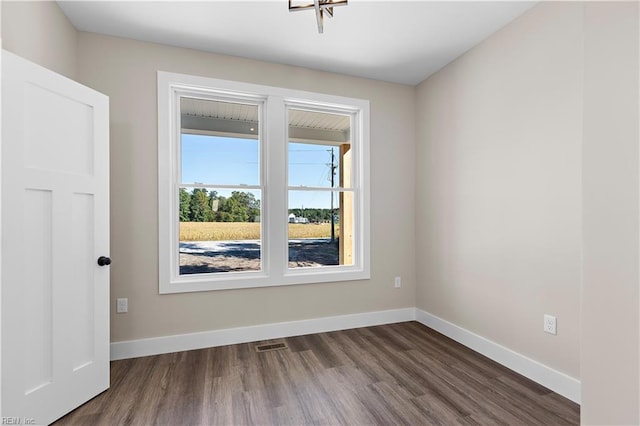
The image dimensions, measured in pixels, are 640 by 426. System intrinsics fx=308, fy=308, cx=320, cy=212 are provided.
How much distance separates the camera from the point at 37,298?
5.49 feet

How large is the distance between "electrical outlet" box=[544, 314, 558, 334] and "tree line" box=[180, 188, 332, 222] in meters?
2.27

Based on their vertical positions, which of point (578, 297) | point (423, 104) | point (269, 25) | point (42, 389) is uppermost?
point (269, 25)

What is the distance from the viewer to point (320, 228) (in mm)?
3342

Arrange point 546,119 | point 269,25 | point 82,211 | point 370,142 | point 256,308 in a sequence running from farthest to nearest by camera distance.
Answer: point 370,142 < point 256,308 < point 269,25 < point 546,119 < point 82,211

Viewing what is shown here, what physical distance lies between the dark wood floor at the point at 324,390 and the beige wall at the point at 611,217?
3.94ft

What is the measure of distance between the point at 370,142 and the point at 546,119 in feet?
5.21

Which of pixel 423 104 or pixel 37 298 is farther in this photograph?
pixel 423 104

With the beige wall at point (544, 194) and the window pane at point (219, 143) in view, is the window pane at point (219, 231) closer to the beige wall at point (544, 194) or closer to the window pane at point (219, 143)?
the window pane at point (219, 143)

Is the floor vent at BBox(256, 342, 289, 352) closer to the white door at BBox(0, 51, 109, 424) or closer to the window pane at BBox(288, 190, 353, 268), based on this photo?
the window pane at BBox(288, 190, 353, 268)

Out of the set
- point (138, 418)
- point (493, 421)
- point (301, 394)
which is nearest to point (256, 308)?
point (301, 394)

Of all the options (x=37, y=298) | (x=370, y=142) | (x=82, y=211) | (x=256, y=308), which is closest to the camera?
(x=37, y=298)

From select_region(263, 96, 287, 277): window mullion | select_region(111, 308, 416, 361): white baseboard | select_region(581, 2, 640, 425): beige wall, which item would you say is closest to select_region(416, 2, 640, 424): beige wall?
select_region(581, 2, 640, 425): beige wall

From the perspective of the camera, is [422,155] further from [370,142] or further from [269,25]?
[269,25]

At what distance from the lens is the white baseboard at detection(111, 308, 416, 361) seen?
2.57 meters
